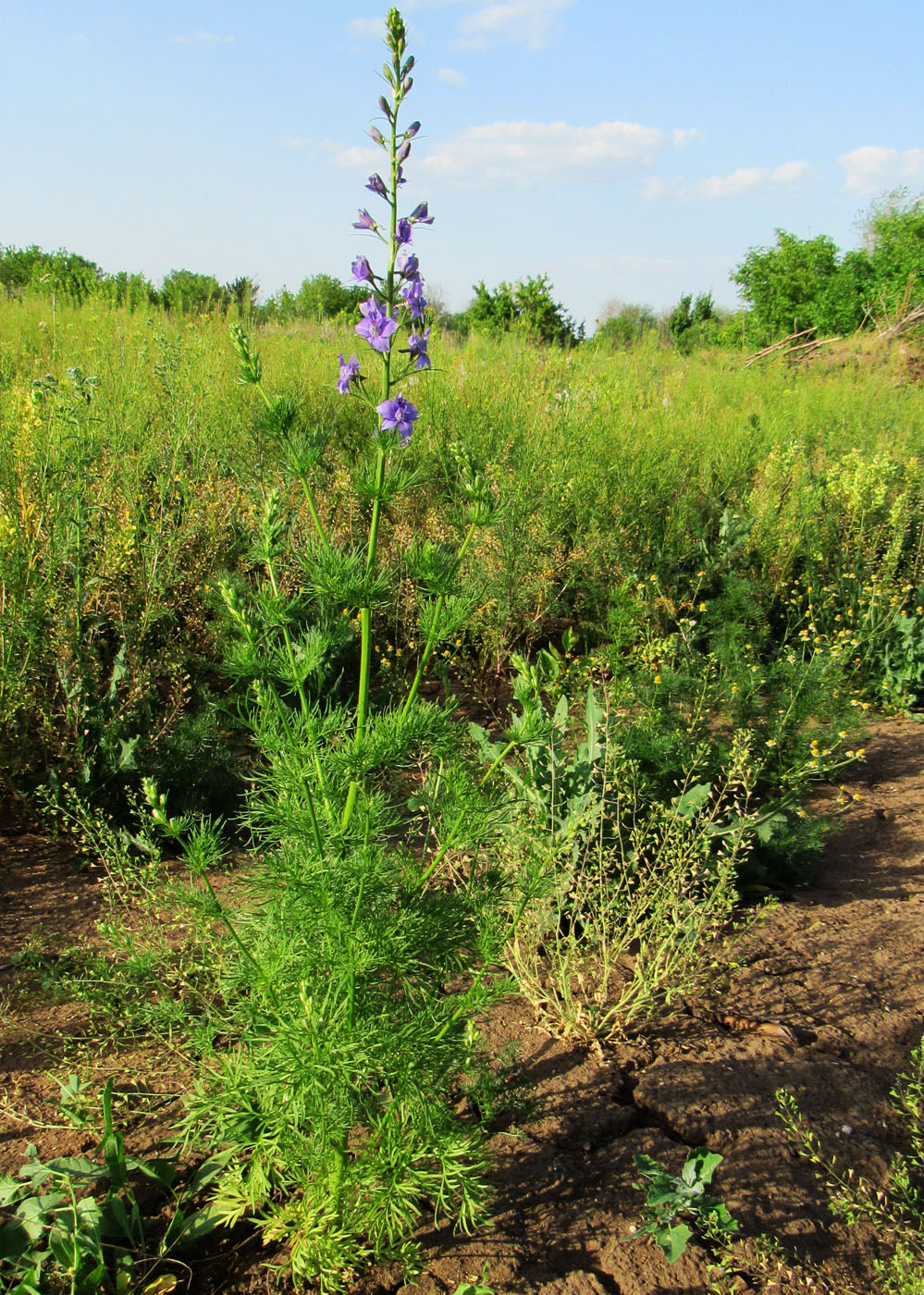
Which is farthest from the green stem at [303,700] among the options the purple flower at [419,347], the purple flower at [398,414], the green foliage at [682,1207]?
the green foliage at [682,1207]

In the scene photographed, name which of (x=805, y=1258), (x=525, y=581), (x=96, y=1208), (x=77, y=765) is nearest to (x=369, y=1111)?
(x=96, y=1208)

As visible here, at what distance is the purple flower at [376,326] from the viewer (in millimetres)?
1410

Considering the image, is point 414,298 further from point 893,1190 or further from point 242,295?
point 242,295

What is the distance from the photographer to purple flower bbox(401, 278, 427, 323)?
1446 millimetres

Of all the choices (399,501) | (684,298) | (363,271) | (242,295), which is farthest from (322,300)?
(684,298)

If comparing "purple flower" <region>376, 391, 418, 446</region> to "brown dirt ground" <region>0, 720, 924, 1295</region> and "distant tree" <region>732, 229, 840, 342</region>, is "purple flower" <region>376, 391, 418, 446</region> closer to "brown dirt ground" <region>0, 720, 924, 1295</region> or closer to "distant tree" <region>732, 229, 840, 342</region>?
"brown dirt ground" <region>0, 720, 924, 1295</region>

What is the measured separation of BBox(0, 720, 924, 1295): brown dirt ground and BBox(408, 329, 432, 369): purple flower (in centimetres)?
154

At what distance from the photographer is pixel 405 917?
5.05 feet

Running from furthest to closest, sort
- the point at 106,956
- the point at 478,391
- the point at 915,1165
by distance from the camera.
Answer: the point at 478,391 < the point at 106,956 < the point at 915,1165

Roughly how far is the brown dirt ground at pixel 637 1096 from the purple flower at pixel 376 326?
158 centimetres

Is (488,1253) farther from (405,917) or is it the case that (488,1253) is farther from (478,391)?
(478,391)

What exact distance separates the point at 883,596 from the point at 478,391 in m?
2.90

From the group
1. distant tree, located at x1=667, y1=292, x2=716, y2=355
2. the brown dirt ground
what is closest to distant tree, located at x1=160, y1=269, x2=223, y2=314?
the brown dirt ground

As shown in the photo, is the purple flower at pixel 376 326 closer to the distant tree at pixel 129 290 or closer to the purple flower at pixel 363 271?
the purple flower at pixel 363 271
